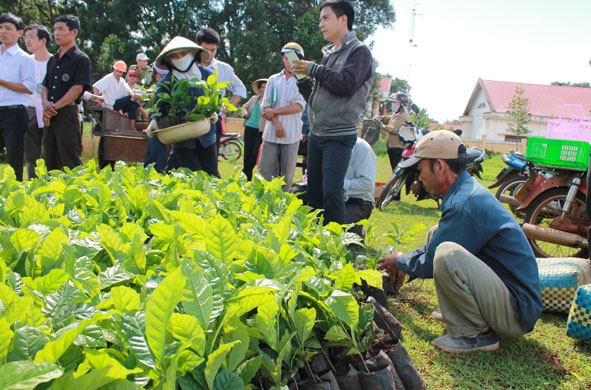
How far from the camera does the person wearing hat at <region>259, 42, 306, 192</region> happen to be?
5759 millimetres

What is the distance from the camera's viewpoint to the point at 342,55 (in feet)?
13.4

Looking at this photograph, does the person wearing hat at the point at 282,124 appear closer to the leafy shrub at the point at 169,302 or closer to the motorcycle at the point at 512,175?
the motorcycle at the point at 512,175

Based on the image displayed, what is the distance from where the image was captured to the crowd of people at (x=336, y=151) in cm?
292

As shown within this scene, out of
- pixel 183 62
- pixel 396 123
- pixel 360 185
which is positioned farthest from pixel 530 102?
pixel 183 62

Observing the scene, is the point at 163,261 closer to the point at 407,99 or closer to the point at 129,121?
the point at 129,121

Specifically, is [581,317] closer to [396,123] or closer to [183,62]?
[183,62]

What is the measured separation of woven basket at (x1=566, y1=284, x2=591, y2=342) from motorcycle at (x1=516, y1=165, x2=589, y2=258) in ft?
6.96

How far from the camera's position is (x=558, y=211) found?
576cm

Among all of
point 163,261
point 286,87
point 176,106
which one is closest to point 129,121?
point 286,87

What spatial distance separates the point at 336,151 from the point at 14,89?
3726 millimetres

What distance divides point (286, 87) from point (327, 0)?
189cm

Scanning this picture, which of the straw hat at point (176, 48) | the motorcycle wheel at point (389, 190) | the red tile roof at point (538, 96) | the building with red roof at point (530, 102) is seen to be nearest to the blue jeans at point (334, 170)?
the straw hat at point (176, 48)

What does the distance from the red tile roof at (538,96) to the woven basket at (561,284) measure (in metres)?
43.1

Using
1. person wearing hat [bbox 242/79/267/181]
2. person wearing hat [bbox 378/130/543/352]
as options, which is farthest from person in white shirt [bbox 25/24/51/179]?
person wearing hat [bbox 378/130/543/352]
